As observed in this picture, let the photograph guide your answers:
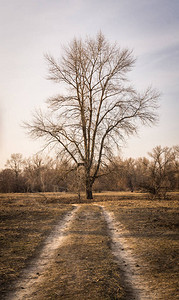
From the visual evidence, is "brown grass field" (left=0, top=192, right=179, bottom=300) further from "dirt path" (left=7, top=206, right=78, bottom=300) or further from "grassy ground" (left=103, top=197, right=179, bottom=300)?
"dirt path" (left=7, top=206, right=78, bottom=300)

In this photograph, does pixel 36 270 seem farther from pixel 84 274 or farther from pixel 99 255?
pixel 99 255

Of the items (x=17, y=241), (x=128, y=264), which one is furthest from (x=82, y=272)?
(x=17, y=241)

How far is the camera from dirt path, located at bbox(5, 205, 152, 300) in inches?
165

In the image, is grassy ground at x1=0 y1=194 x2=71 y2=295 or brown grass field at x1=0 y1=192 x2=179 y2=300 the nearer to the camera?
brown grass field at x1=0 y1=192 x2=179 y2=300

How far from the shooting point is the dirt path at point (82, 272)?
4.19 m

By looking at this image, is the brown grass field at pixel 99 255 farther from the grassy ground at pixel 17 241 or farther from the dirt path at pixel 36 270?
the dirt path at pixel 36 270

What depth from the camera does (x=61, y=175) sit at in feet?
78.5

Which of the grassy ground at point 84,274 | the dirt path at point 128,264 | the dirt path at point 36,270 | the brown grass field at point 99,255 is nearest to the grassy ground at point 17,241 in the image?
the brown grass field at point 99,255

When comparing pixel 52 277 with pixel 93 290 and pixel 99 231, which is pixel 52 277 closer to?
pixel 93 290

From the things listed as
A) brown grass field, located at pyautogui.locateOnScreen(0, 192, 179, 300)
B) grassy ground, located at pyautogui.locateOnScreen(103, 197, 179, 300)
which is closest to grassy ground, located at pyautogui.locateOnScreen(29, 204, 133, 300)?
brown grass field, located at pyautogui.locateOnScreen(0, 192, 179, 300)

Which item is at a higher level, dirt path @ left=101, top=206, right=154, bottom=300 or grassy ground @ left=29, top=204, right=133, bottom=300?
grassy ground @ left=29, top=204, right=133, bottom=300

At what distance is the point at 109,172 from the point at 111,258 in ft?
58.8

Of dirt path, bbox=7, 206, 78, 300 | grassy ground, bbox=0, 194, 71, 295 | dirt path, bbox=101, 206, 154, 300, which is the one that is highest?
grassy ground, bbox=0, 194, 71, 295

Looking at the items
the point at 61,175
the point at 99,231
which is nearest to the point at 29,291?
the point at 99,231
